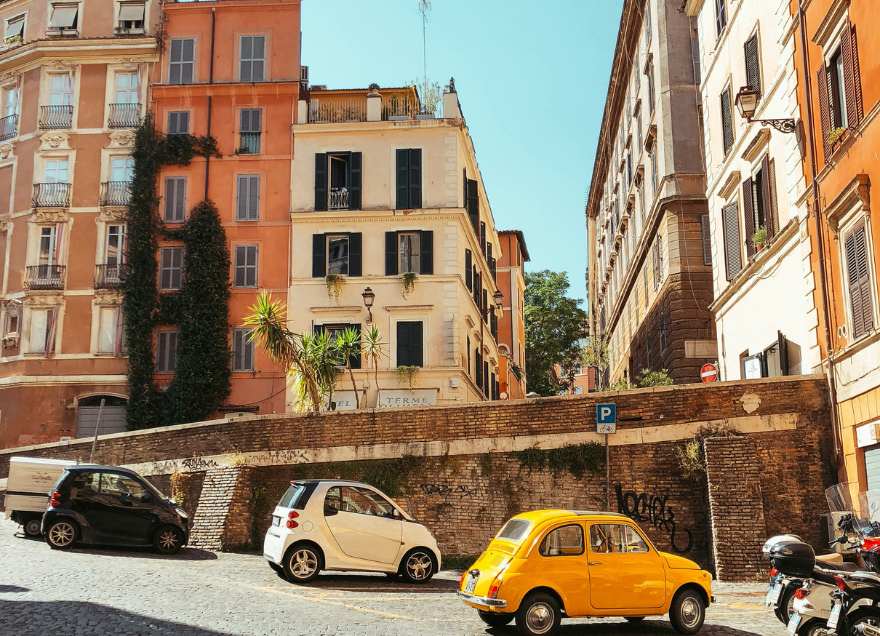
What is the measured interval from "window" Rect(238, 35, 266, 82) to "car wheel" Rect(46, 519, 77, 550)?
24.1 m

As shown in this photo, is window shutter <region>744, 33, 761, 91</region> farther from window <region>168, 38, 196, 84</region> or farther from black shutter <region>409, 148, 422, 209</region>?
window <region>168, 38, 196, 84</region>

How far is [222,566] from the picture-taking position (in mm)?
16703

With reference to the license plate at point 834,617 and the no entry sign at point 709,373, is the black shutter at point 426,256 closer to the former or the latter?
the no entry sign at point 709,373

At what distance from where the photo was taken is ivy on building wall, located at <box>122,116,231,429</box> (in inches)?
1371

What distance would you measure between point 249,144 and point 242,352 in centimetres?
827

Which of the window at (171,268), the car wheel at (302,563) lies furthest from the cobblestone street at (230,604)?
the window at (171,268)

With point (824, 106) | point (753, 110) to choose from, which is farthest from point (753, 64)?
point (824, 106)

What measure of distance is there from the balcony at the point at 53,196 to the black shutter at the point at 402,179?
13.6 metres

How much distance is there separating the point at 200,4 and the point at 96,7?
4.54 meters

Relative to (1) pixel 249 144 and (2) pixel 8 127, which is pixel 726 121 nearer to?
(1) pixel 249 144

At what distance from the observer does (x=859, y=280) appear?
15289 mm

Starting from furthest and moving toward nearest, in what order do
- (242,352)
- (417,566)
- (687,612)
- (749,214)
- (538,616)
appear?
(242,352) < (749,214) < (417,566) < (687,612) < (538,616)

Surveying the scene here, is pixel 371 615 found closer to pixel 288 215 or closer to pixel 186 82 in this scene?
pixel 288 215

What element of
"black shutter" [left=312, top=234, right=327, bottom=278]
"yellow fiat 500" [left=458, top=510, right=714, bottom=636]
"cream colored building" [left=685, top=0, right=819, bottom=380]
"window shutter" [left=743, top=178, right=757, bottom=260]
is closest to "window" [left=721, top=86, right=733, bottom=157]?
"cream colored building" [left=685, top=0, right=819, bottom=380]
